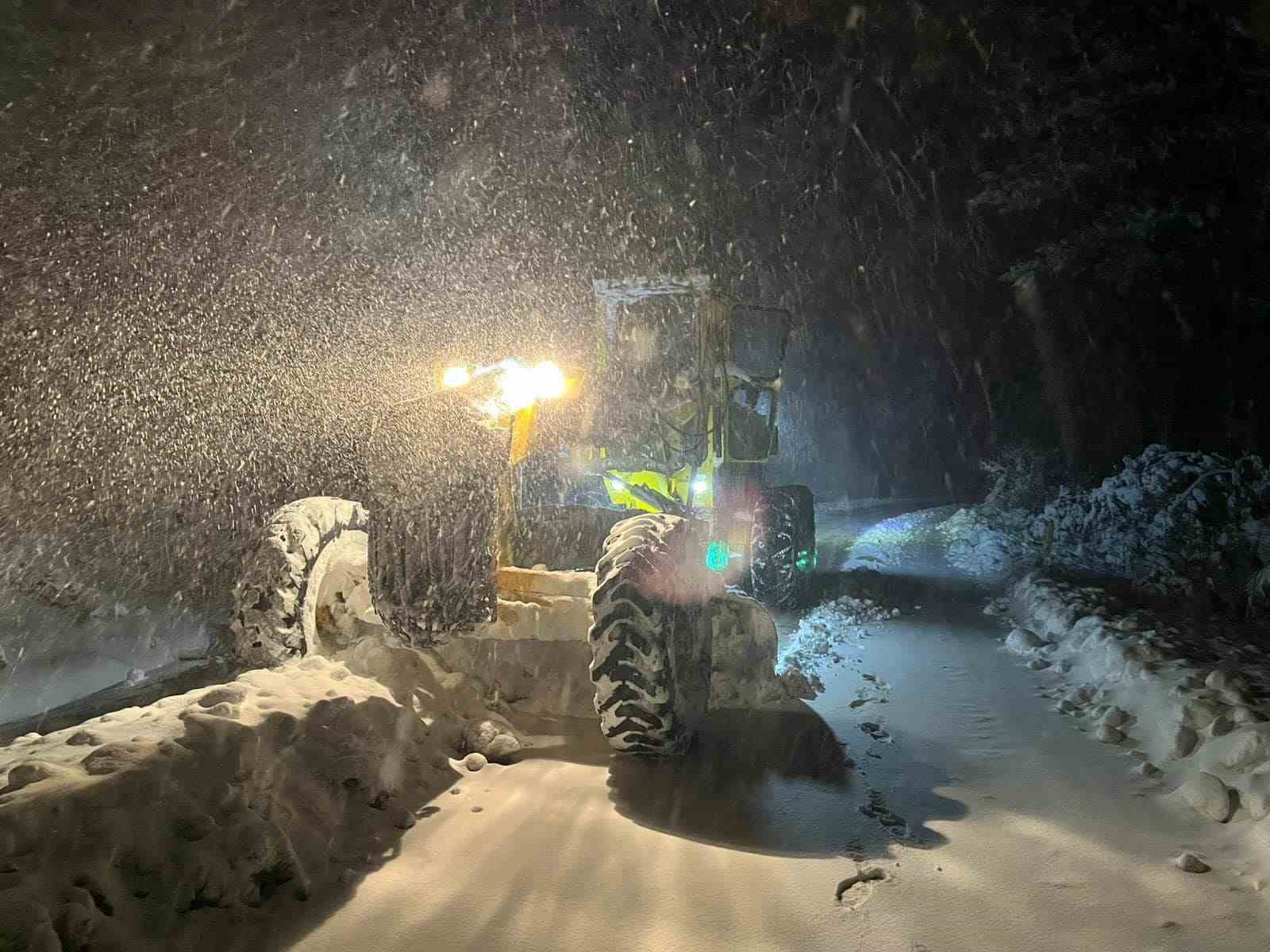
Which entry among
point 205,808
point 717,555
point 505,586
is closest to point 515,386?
point 505,586

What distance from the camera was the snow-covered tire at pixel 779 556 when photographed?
28.1 ft

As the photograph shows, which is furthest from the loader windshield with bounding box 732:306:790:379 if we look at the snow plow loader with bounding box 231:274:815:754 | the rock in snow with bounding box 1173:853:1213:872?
the rock in snow with bounding box 1173:853:1213:872

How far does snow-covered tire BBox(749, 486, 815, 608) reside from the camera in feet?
28.1

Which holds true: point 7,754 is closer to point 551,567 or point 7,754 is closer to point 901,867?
point 901,867

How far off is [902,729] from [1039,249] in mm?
13201

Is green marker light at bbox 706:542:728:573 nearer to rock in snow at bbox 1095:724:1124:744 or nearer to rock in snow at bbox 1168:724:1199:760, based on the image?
rock in snow at bbox 1095:724:1124:744

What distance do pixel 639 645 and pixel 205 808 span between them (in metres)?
1.72

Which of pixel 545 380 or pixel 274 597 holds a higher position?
pixel 545 380

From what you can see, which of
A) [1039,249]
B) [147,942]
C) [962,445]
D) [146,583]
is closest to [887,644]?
[147,942]

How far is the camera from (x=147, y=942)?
6.72 ft

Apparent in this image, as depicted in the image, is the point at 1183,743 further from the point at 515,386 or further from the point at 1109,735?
the point at 515,386

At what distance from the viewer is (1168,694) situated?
4.46 m

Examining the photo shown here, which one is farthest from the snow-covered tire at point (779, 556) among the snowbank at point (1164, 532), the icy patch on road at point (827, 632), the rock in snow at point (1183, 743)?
the rock in snow at point (1183, 743)

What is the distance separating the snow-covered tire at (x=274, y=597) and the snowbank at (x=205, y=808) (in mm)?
490
